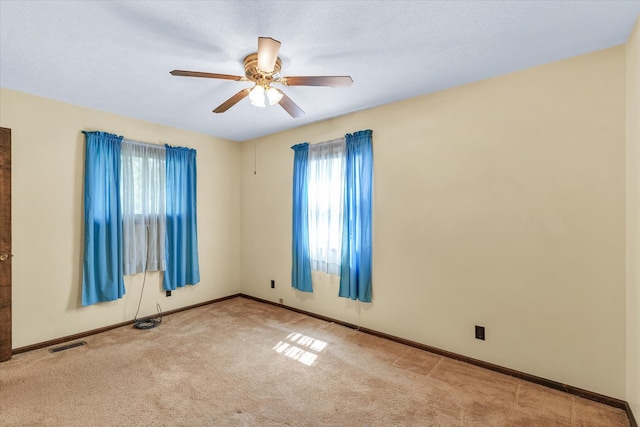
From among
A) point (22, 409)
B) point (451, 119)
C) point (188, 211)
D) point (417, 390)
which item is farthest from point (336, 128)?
point (22, 409)

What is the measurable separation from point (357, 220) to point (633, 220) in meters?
2.19

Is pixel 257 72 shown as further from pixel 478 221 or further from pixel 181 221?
pixel 181 221

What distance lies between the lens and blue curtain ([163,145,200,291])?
4129 mm

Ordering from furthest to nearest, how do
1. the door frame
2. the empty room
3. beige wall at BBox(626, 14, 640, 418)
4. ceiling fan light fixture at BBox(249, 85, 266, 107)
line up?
1. the door frame
2. ceiling fan light fixture at BBox(249, 85, 266, 107)
3. the empty room
4. beige wall at BBox(626, 14, 640, 418)

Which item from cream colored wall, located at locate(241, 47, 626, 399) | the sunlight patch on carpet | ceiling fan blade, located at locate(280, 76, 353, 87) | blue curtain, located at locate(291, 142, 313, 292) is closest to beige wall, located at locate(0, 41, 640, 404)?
cream colored wall, located at locate(241, 47, 626, 399)

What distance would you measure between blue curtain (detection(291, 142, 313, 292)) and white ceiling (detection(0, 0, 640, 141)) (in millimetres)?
1173

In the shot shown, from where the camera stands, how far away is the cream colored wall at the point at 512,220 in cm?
222

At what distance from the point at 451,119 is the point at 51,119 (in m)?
4.09

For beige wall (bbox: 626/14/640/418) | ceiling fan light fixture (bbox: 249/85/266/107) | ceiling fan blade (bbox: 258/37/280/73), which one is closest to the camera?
ceiling fan blade (bbox: 258/37/280/73)

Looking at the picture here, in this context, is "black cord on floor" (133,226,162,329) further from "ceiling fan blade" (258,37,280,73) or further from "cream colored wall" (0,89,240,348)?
"ceiling fan blade" (258,37,280,73)

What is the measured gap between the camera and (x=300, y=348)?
3.11 meters

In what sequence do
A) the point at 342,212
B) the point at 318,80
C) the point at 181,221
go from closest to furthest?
the point at 318,80 → the point at 342,212 → the point at 181,221

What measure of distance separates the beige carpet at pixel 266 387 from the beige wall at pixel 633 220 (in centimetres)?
32

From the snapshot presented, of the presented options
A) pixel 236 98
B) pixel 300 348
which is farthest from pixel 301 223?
pixel 236 98
